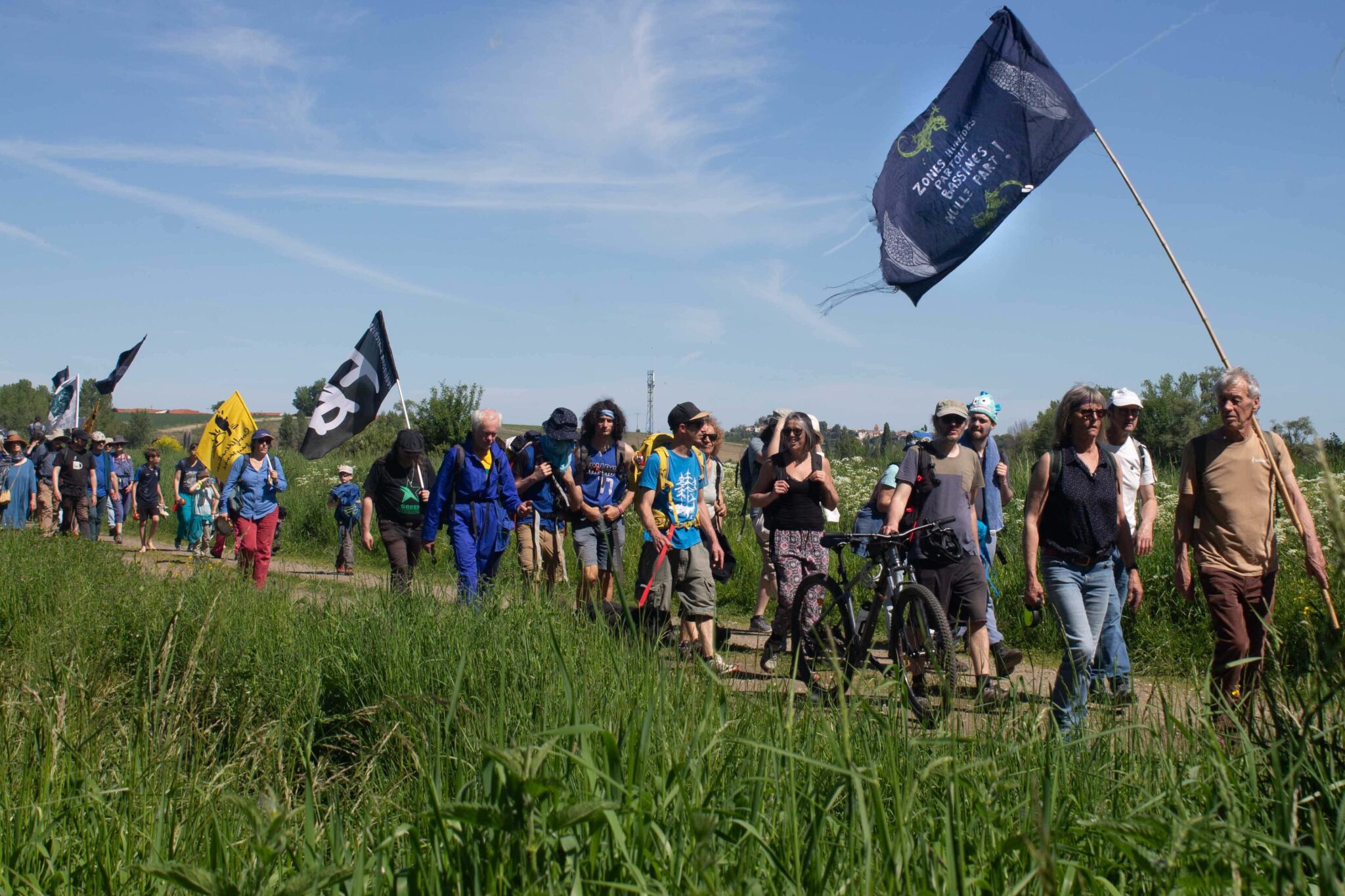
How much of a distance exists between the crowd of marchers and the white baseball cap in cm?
2

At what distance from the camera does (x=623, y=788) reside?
7.36 feet

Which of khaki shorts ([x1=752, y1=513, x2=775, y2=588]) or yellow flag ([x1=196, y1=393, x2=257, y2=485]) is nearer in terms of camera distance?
khaki shorts ([x1=752, y1=513, x2=775, y2=588])

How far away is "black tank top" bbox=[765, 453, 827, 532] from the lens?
758cm

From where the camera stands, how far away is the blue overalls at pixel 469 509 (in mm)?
8445

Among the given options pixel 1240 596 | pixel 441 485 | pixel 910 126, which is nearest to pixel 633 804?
pixel 1240 596

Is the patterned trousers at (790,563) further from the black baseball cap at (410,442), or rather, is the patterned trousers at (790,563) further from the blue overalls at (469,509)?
the black baseball cap at (410,442)

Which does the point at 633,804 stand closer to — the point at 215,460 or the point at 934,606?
the point at 934,606

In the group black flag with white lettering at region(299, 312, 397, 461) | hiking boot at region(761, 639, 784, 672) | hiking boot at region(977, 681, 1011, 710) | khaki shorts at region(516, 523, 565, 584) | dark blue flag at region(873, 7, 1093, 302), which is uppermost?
dark blue flag at region(873, 7, 1093, 302)

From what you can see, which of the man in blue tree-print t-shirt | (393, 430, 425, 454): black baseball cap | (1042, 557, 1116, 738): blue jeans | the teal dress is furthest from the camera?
the teal dress

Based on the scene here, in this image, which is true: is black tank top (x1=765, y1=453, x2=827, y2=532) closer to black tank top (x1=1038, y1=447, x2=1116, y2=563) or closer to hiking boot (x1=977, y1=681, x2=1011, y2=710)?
black tank top (x1=1038, y1=447, x2=1116, y2=563)

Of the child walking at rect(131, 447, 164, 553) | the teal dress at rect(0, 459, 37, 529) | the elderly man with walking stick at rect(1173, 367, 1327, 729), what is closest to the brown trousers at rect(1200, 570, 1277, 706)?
the elderly man with walking stick at rect(1173, 367, 1327, 729)

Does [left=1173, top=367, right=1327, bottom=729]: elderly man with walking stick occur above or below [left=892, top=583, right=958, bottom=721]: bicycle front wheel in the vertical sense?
above

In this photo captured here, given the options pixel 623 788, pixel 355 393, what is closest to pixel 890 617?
pixel 623 788

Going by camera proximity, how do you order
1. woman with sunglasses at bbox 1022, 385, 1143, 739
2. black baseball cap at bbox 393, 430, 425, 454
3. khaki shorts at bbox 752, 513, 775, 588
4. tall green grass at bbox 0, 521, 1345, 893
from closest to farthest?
tall green grass at bbox 0, 521, 1345, 893, woman with sunglasses at bbox 1022, 385, 1143, 739, khaki shorts at bbox 752, 513, 775, 588, black baseball cap at bbox 393, 430, 425, 454
